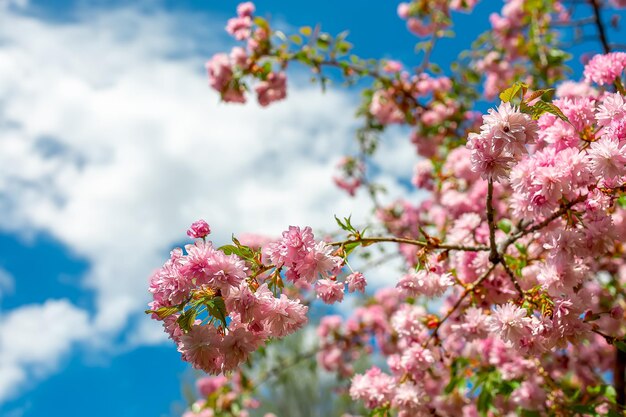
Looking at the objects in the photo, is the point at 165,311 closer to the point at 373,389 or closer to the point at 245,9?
Result: the point at 373,389

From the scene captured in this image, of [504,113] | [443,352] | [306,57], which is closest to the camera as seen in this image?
[504,113]

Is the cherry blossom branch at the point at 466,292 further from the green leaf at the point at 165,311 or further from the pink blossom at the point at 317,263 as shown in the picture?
the green leaf at the point at 165,311

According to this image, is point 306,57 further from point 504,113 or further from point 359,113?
point 504,113

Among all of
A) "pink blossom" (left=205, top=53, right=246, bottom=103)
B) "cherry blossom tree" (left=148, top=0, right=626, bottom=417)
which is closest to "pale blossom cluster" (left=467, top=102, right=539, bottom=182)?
"cherry blossom tree" (left=148, top=0, right=626, bottom=417)

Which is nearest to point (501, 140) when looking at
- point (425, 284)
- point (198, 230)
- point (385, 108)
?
point (425, 284)

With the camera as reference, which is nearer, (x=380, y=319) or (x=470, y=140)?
(x=470, y=140)

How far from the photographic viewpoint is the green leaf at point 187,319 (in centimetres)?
148

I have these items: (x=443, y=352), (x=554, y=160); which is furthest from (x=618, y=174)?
(x=443, y=352)

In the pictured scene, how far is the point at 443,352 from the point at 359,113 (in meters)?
3.08

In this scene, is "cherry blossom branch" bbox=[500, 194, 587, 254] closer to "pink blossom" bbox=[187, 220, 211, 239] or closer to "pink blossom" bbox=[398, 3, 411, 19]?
"pink blossom" bbox=[187, 220, 211, 239]

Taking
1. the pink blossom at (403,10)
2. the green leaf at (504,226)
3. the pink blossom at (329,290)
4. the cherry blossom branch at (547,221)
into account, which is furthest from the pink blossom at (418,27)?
the pink blossom at (329,290)

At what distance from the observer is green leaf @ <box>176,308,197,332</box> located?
4.87 ft

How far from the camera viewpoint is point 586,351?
411cm

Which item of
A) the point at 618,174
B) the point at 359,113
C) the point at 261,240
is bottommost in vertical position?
the point at 618,174
